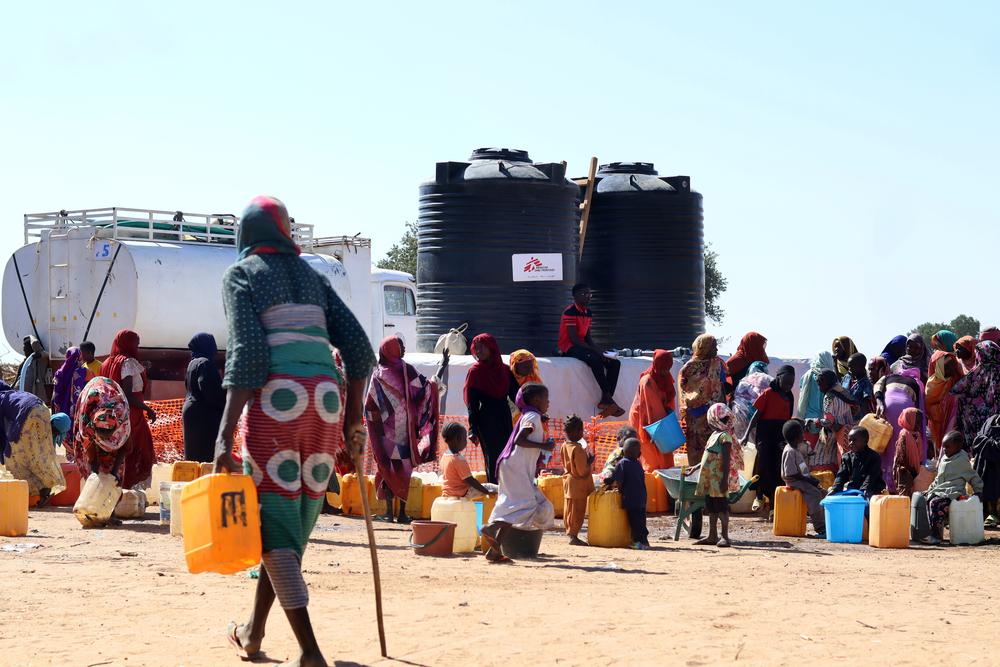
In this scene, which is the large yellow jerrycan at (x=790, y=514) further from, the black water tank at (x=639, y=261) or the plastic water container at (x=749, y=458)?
the black water tank at (x=639, y=261)

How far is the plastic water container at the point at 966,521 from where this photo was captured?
1066 centimetres

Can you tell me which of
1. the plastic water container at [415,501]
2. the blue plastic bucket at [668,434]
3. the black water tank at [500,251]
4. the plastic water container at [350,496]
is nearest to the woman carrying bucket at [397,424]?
the plastic water container at [415,501]

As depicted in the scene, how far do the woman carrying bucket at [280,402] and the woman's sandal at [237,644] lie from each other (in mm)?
13

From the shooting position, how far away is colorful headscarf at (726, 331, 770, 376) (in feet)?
44.0

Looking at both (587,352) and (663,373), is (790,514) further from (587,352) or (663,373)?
(587,352)

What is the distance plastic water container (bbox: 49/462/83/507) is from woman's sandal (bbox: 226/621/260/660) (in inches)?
311

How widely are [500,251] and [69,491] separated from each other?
19.6 feet

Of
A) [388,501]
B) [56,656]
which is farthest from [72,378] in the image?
[56,656]

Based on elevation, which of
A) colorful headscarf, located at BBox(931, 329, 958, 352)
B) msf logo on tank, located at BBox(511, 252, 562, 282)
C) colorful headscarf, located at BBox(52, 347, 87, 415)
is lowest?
colorful headscarf, located at BBox(52, 347, 87, 415)

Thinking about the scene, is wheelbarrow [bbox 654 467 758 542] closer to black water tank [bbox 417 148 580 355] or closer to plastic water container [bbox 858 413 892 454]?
plastic water container [bbox 858 413 892 454]

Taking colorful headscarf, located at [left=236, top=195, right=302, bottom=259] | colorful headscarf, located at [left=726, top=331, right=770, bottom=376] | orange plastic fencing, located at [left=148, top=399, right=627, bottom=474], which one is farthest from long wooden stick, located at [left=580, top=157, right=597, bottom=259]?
colorful headscarf, located at [left=236, top=195, right=302, bottom=259]

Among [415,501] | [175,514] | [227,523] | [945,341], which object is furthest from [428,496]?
[227,523]

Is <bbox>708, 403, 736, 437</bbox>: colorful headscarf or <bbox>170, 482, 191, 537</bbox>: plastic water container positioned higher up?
<bbox>708, 403, 736, 437</bbox>: colorful headscarf

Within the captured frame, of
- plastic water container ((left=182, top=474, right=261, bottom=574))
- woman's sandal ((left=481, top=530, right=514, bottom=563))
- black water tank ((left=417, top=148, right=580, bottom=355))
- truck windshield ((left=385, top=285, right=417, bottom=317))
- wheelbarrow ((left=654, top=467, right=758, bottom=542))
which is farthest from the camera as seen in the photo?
truck windshield ((left=385, top=285, right=417, bottom=317))
